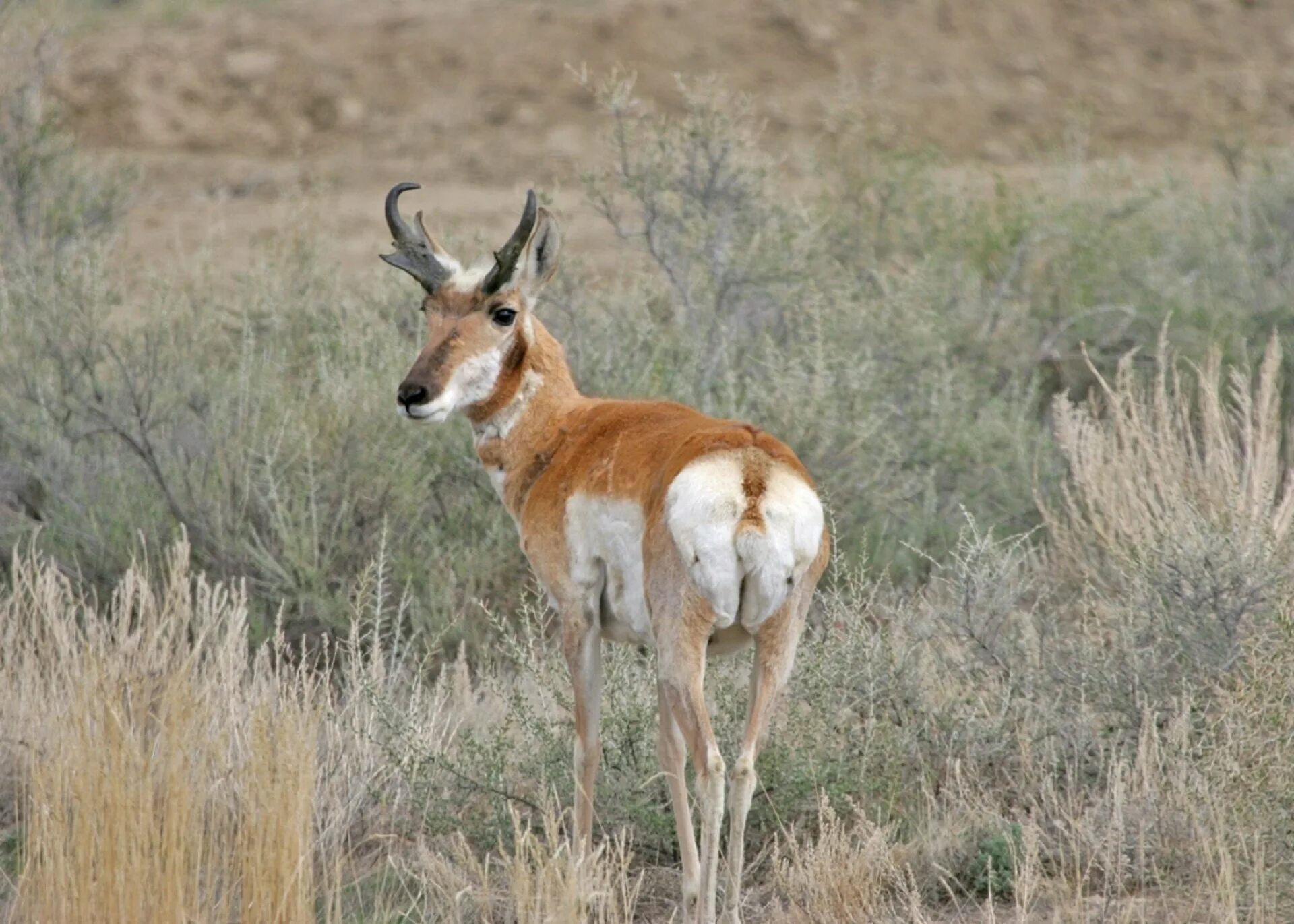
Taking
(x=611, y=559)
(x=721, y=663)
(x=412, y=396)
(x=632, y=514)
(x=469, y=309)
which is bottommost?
(x=721, y=663)

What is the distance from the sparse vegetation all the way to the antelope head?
2.43 ft

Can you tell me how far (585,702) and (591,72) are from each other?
1549cm

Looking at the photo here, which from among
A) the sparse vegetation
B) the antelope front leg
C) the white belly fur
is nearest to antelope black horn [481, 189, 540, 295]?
the white belly fur

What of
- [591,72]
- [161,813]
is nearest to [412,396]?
[161,813]

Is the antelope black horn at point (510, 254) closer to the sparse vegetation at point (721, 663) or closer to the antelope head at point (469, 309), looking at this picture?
the antelope head at point (469, 309)

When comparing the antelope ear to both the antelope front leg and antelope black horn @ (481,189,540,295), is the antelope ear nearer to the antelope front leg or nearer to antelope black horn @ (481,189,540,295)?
antelope black horn @ (481,189,540,295)

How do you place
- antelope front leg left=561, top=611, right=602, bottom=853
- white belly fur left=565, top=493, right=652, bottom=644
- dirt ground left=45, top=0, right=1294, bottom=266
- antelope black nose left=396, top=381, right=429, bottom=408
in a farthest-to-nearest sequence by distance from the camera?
dirt ground left=45, top=0, right=1294, bottom=266
antelope black nose left=396, top=381, right=429, bottom=408
antelope front leg left=561, top=611, right=602, bottom=853
white belly fur left=565, top=493, right=652, bottom=644

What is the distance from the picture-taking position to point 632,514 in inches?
212

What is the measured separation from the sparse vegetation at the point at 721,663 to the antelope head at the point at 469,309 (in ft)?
2.43

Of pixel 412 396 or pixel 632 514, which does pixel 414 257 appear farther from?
pixel 632 514

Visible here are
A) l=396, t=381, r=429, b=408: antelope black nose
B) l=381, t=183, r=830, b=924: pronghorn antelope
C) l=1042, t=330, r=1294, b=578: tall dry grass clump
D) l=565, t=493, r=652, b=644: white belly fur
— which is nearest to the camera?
l=381, t=183, r=830, b=924: pronghorn antelope

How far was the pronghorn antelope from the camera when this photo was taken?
5.02 meters

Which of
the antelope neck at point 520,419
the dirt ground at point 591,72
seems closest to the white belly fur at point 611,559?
the antelope neck at point 520,419

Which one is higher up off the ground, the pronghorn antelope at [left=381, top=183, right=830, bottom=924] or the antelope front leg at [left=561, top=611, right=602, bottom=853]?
the pronghorn antelope at [left=381, top=183, right=830, bottom=924]
